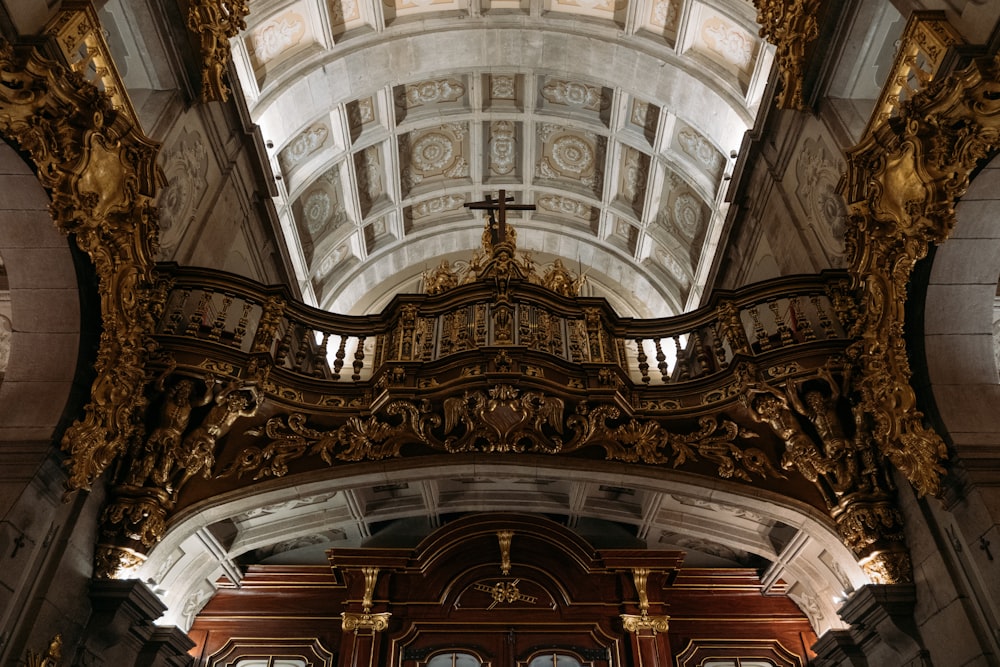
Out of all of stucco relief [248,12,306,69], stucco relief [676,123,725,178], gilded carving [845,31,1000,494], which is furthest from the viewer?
stucco relief [676,123,725,178]

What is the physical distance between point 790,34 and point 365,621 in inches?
331

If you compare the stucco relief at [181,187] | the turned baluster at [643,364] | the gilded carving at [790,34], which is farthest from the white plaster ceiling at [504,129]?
the turned baluster at [643,364]

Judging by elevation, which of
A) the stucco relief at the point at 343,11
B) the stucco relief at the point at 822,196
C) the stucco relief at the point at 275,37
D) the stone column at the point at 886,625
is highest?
the stucco relief at the point at 343,11

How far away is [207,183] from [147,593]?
5301 mm

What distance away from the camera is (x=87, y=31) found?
5.95 metres

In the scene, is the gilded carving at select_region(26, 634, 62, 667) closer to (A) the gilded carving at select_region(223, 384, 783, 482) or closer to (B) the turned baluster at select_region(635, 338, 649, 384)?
(A) the gilded carving at select_region(223, 384, 783, 482)

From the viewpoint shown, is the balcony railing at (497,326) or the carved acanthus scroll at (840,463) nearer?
the carved acanthus scroll at (840,463)

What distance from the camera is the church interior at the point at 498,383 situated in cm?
601

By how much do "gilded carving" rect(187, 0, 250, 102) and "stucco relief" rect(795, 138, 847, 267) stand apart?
720 cm

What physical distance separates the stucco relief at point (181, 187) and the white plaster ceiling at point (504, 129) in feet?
7.91

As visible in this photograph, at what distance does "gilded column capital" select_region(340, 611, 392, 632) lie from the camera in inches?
330

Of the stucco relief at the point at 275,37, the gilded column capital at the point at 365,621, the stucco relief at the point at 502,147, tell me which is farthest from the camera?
the stucco relief at the point at 502,147

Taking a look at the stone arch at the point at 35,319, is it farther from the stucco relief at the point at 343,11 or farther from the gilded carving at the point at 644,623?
the stucco relief at the point at 343,11

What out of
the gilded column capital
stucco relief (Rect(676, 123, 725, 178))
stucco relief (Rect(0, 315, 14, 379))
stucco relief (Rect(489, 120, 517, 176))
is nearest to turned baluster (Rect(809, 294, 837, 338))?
stucco relief (Rect(676, 123, 725, 178))
